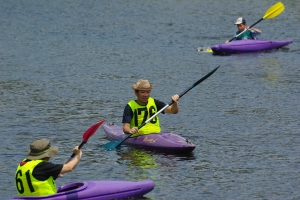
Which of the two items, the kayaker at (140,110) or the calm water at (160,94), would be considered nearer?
the calm water at (160,94)

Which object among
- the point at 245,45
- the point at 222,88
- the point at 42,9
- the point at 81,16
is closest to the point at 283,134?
the point at 222,88

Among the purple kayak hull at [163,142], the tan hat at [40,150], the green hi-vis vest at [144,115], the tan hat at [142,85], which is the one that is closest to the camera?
the tan hat at [40,150]

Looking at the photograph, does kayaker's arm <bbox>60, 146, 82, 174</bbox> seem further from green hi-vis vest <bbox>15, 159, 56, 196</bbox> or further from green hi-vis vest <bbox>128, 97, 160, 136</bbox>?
green hi-vis vest <bbox>128, 97, 160, 136</bbox>

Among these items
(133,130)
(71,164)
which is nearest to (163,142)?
(133,130)

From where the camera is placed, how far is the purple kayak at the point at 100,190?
10.6 metres

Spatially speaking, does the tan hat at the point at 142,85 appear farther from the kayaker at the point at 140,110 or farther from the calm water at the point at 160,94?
the calm water at the point at 160,94

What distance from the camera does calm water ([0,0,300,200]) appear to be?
13478 millimetres

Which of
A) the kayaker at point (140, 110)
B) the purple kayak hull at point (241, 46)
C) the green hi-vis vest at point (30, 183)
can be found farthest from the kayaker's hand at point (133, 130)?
the purple kayak hull at point (241, 46)

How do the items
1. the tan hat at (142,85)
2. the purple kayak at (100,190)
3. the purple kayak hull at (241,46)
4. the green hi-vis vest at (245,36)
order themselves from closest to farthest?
the purple kayak at (100,190) < the tan hat at (142,85) < the purple kayak hull at (241,46) < the green hi-vis vest at (245,36)

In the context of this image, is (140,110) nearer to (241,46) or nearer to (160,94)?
(160,94)

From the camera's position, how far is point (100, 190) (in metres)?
11.0

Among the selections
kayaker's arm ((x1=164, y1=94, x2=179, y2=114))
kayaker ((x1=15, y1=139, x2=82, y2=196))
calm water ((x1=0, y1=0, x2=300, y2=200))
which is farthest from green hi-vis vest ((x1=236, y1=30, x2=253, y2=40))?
kayaker ((x1=15, y1=139, x2=82, y2=196))

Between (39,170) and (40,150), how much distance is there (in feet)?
0.88

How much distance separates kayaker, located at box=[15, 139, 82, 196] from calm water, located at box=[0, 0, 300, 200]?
197 cm
